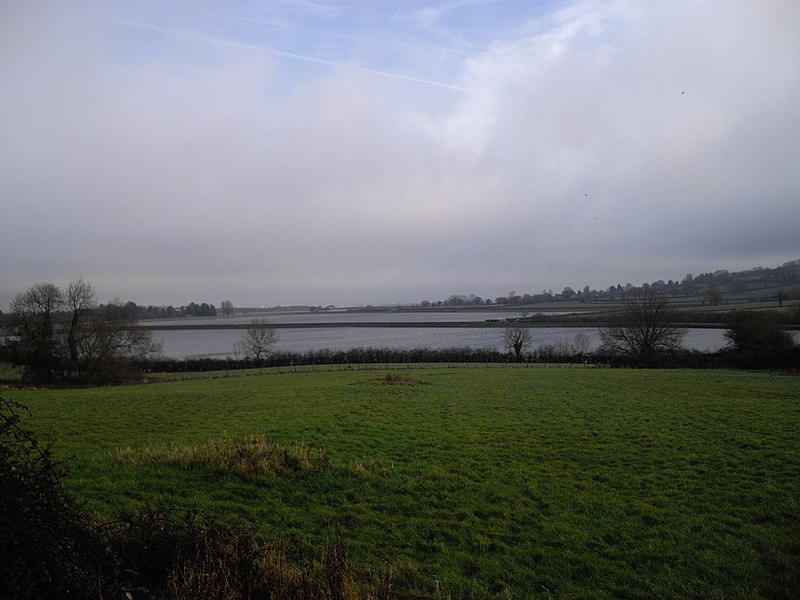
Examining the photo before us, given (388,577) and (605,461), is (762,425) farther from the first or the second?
(388,577)

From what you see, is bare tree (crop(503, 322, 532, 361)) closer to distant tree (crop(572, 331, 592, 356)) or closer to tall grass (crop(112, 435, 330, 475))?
distant tree (crop(572, 331, 592, 356))

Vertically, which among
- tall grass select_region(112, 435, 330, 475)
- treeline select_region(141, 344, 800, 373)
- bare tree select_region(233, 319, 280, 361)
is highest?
tall grass select_region(112, 435, 330, 475)

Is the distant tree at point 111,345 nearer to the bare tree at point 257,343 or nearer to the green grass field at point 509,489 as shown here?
the bare tree at point 257,343

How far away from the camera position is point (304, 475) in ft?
29.6

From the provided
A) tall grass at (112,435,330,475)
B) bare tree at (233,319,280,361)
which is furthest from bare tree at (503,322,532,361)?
tall grass at (112,435,330,475)

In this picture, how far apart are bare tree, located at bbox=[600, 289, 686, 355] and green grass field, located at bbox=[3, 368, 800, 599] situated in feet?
135

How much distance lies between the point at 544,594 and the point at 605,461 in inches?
228

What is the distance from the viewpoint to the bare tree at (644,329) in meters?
54.5

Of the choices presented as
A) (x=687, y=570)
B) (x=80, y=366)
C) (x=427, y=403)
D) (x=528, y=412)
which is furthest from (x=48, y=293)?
(x=687, y=570)

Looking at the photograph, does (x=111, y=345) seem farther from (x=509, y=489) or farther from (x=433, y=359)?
(x=509, y=489)

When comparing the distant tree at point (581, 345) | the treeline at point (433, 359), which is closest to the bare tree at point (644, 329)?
the treeline at point (433, 359)

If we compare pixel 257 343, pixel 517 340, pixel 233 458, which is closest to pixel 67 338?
pixel 257 343

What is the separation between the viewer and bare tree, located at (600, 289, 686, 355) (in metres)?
54.5

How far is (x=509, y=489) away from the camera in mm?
8523
